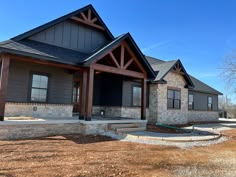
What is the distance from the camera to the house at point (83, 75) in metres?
9.51

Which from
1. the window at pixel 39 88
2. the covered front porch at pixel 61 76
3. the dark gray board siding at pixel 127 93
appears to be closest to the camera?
the covered front porch at pixel 61 76

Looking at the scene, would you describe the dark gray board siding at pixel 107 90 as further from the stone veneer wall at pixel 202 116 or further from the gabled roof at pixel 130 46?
the stone veneer wall at pixel 202 116

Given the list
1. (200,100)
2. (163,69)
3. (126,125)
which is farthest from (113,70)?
(200,100)

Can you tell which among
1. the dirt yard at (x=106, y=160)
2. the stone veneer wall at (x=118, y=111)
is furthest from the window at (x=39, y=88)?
the stone veneer wall at (x=118, y=111)

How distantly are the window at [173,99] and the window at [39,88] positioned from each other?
1020 centimetres

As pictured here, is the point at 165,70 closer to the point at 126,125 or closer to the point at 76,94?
the point at 126,125

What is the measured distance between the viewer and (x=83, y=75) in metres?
9.91

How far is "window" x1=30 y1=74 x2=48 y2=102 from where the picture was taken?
10648mm

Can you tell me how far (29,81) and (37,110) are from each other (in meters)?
1.65

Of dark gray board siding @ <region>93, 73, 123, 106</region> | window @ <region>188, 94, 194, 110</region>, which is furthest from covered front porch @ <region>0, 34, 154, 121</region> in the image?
window @ <region>188, 94, 194, 110</region>

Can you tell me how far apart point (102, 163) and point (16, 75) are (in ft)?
24.3

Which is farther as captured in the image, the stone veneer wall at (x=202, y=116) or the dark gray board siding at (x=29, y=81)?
the stone veneer wall at (x=202, y=116)

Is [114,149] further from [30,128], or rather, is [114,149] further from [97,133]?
[30,128]

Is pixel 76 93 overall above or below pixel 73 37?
below
